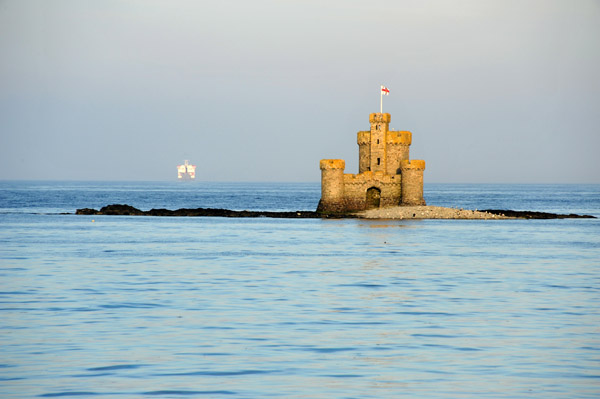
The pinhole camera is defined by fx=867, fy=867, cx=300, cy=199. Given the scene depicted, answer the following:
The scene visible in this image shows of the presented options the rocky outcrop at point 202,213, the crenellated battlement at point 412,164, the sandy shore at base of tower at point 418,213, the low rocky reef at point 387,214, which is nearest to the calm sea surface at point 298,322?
the sandy shore at base of tower at point 418,213

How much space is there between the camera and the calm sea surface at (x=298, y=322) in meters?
13.9

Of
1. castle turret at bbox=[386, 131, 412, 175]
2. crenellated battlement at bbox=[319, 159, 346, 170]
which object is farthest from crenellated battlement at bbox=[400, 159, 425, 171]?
crenellated battlement at bbox=[319, 159, 346, 170]

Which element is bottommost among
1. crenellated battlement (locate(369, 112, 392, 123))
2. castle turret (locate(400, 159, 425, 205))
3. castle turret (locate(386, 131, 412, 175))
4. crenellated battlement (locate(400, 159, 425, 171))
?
castle turret (locate(400, 159, 425, 205))

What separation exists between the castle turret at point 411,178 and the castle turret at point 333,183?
520 centimetres

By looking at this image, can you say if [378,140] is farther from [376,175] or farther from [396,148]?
[376,175]

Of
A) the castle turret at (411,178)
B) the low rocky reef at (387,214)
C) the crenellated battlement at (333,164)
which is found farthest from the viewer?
the crenellated battlement at (333,164)

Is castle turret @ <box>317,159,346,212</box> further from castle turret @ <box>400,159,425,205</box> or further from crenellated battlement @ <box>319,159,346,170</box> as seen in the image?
castle turret @ <box>400,159,425,205</box>

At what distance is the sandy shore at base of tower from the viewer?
72.4 m

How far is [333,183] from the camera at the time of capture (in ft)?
242

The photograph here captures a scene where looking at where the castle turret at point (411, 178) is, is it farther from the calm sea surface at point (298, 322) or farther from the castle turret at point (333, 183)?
the calm sea surface at point (298, 322)

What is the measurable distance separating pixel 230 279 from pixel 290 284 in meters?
2.71

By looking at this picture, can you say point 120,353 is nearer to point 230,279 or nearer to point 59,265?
point 230,279

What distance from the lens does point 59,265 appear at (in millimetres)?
34438

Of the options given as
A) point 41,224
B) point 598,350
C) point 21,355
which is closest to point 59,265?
point 21,355
